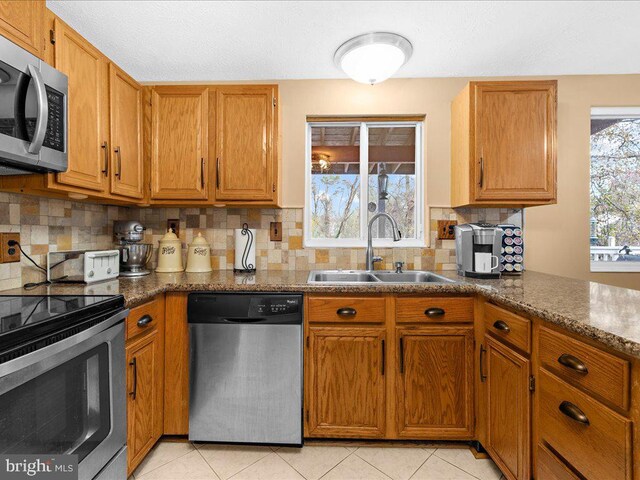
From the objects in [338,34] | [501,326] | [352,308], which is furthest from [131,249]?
[501,326]

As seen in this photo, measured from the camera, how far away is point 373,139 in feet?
8.11

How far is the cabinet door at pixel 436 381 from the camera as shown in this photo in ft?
5.54

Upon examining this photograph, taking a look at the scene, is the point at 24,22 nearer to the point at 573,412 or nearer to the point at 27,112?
the point at 27,112

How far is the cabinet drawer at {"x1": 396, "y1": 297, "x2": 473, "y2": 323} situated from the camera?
1.70 m

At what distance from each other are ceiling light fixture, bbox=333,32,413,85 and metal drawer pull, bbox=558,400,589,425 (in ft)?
6.13

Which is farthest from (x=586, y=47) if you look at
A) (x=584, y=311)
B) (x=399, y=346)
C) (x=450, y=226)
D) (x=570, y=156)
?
(x=399, y=346)

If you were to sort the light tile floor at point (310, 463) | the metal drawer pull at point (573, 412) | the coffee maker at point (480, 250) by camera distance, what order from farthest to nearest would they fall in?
1. the coffee maker at point (480, 250)
2. the light tile floor at point (310, 463)
3. the metal drawer pull at point (573, 412)

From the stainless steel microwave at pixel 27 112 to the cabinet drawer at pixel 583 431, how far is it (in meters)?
2.05

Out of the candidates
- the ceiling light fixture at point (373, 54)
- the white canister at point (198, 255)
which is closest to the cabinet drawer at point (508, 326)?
the ceiling light fixture at point (373, 54)

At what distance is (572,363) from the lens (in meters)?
1.01

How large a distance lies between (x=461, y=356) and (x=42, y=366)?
1771 mm

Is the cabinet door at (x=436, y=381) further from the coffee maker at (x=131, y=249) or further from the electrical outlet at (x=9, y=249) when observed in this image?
the electrical outlet at (x=9, y=249)

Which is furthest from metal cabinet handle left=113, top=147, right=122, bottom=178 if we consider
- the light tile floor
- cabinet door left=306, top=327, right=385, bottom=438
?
the light tile floor

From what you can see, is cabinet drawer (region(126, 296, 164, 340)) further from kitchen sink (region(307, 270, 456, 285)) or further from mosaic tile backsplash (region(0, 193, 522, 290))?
kitchen sink (region(307, 270, 456, 285))
